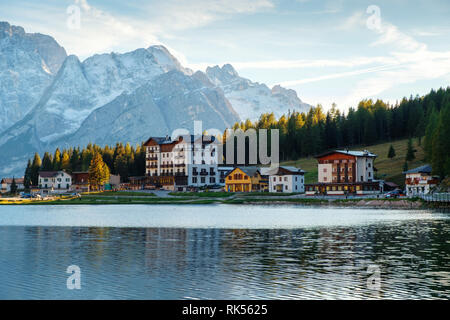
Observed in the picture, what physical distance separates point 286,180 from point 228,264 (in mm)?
127000

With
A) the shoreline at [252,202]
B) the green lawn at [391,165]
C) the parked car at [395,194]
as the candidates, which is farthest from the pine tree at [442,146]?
the green lawn at [391,165]

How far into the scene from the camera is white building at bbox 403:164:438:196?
131 meters

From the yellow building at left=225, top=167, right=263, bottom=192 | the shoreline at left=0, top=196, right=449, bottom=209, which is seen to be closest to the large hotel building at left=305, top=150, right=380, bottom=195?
the shoreline at left=0, top=196, right=449, bottom=209

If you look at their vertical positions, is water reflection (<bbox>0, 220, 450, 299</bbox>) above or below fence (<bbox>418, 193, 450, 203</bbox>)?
below

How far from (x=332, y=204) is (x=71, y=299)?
105 metres

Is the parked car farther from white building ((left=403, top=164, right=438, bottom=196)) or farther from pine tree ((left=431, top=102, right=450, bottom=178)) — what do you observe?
pine tree ((left=431, top=102, right=450, bottom=178))

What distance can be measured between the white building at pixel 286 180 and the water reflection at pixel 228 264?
332 ft

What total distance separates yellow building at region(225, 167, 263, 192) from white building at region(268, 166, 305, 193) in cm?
937

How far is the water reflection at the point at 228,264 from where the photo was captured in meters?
28.3

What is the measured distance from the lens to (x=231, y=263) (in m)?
37.5

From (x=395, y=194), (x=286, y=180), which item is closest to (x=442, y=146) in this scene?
(x=395, y=194)

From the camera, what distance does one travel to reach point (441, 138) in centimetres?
11244

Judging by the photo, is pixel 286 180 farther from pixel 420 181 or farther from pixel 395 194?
pixel 395 194
